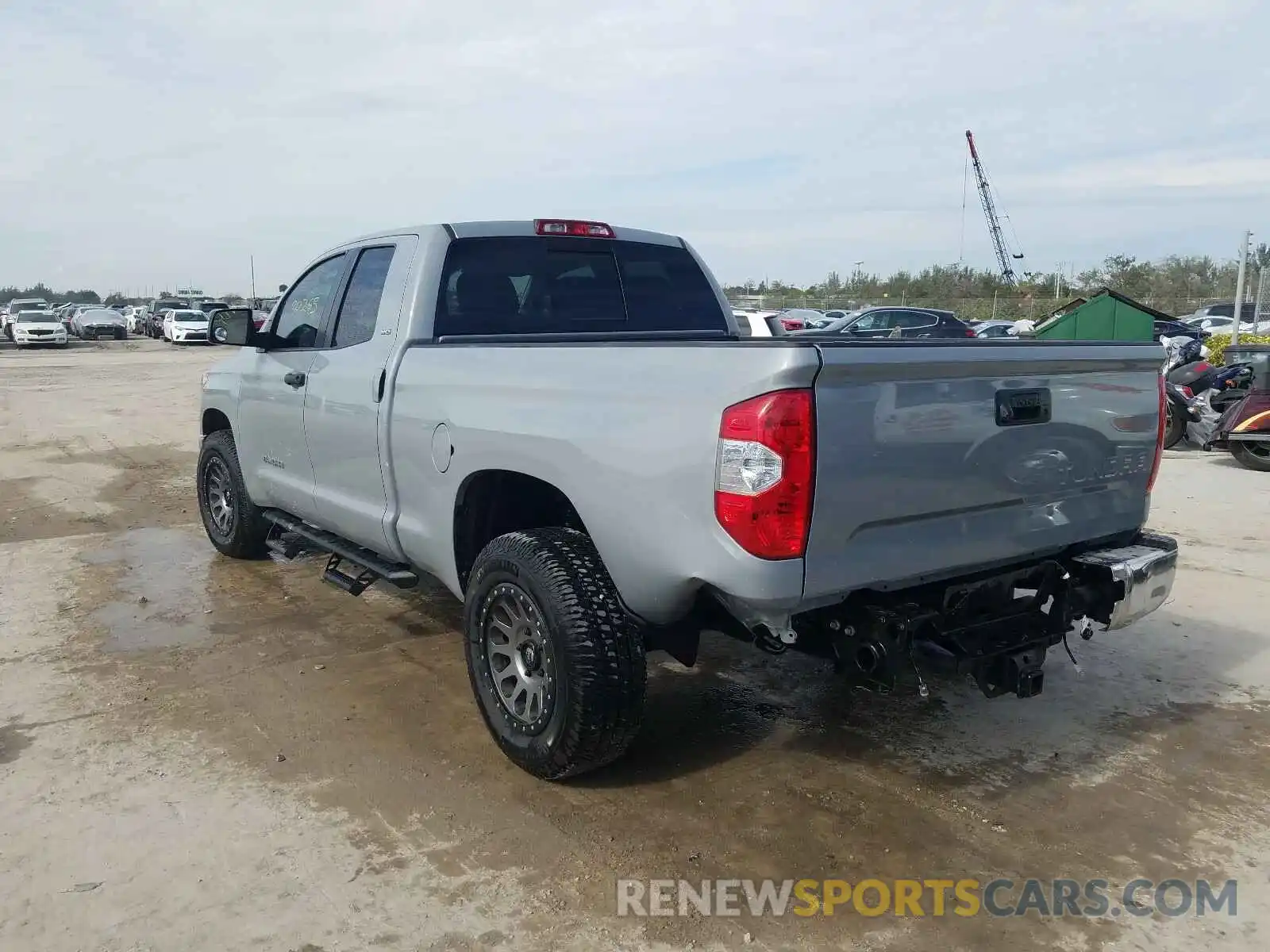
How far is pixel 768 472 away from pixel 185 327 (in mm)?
41035

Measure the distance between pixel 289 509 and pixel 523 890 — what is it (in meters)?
3.25

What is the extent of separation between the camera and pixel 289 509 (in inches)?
221

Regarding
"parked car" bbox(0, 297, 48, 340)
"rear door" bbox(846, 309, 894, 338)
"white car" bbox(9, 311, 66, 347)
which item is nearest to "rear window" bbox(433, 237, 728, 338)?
"rear door" bbox(846, 309, 894, 338)

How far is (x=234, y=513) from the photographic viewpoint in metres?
6.52

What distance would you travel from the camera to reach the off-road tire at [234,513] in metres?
6.38

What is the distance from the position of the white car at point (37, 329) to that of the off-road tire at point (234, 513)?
1385 inches

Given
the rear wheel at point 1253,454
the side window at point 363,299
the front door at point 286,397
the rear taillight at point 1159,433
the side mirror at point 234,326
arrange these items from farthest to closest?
the rear wheel at point 1253,454, the side mirror at point 234,326, the front door at point 286,397, the side window at point 363,299, the rear taillight at point 1159,433

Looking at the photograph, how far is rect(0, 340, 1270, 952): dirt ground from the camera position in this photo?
2840 millimetres

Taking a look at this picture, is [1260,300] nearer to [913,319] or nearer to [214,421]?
[913,319]

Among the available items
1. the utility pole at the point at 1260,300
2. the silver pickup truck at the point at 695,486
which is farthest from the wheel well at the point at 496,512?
the utility pole at the point at 1260,300

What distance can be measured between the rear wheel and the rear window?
24.8 ft

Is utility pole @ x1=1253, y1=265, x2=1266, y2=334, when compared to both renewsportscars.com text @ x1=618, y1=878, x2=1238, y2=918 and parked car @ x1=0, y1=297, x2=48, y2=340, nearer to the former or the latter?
renewsportscars.com text @ x1=618, y1=878, x2=1238, y2=918

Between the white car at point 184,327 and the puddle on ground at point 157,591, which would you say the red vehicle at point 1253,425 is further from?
the white car at point 184,327

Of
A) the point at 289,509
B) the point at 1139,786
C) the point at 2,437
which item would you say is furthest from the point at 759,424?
the point at 2,437
